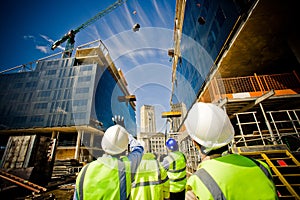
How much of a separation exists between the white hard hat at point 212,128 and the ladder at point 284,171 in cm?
371

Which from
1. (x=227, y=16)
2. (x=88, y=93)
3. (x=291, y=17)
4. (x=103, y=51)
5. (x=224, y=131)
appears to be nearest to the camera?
(x=224, y=131)

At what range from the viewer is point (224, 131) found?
4.26 ft

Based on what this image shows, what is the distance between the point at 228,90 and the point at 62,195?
874 cm

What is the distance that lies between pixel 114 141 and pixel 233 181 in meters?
1.60

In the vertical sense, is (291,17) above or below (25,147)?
above

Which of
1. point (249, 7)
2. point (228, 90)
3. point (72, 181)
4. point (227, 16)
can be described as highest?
point (227, 16)

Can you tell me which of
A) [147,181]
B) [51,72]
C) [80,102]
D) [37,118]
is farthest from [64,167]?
[51,72]

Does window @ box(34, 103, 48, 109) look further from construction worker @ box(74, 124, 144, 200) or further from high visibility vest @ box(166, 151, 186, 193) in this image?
construction worker @ box(74, 124, 144, 200)

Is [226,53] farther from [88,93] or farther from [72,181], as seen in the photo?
[88,93]

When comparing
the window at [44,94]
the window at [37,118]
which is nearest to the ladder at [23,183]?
the window at [37,118]

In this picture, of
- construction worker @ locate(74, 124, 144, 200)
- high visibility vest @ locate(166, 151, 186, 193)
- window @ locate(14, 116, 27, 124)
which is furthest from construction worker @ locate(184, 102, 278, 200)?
window @ locate(14, 116, 27, 124)

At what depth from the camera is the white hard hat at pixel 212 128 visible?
1295 millimetres

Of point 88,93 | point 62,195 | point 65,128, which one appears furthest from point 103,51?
point 62,195

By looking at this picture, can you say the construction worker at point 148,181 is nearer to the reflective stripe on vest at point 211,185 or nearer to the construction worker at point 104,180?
the construction worker at point 104,180
